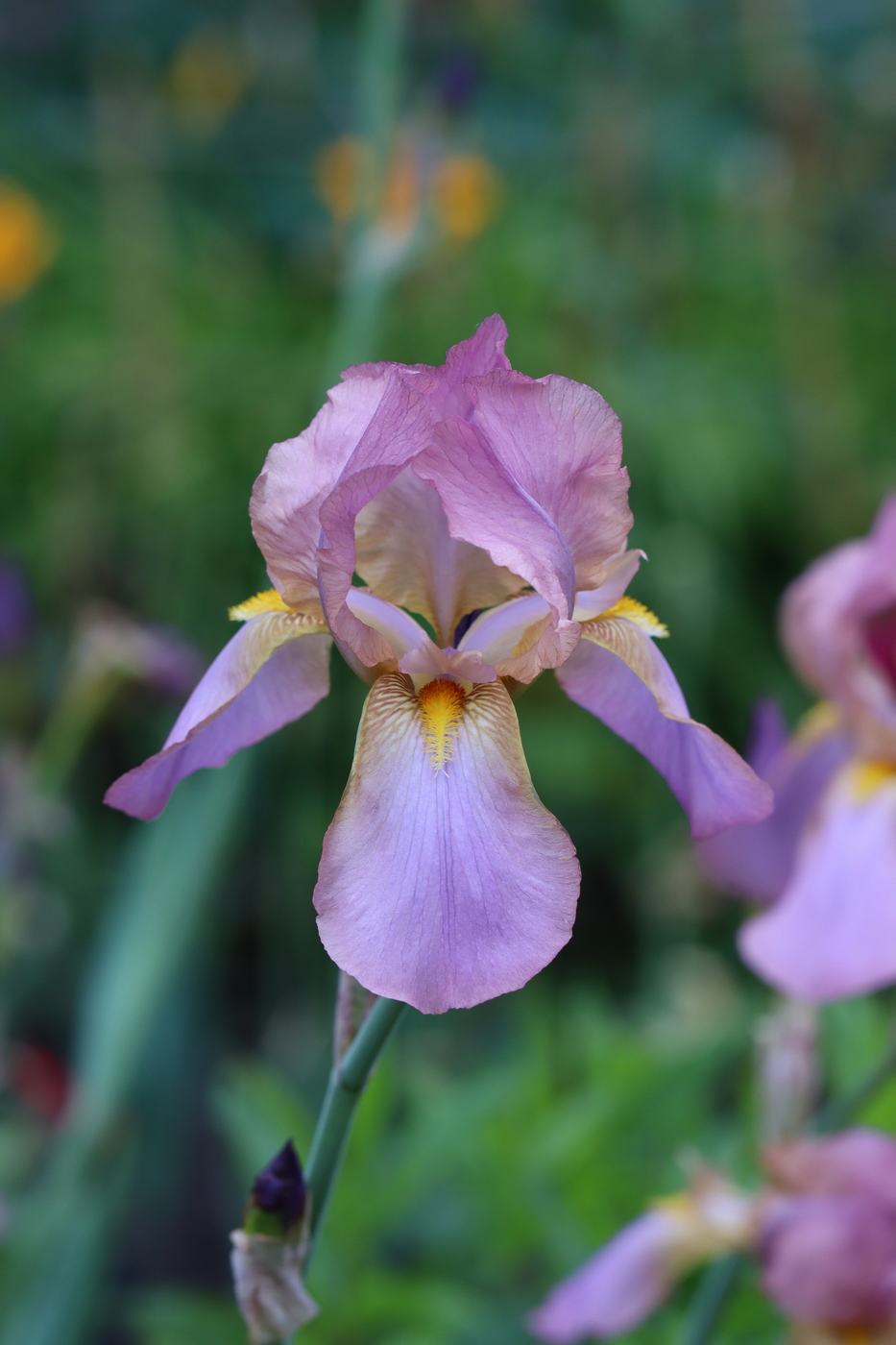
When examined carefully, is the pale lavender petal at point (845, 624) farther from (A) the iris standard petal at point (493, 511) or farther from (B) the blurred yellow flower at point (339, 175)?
(B) the blurred yellow flower at point (339, 175)

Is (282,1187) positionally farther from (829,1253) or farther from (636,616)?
(829,1253)

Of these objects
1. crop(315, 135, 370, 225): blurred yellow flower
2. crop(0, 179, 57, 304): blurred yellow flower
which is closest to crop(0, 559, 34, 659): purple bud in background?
crop(315, 135, 370, 225): blurred yellow flower

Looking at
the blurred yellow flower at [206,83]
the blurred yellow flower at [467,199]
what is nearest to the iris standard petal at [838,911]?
the blurred yellow flower at [467,199]

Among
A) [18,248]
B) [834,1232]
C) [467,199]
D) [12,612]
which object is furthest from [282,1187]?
[18,248]

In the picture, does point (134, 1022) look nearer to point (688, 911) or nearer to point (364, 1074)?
point (364, 1074)

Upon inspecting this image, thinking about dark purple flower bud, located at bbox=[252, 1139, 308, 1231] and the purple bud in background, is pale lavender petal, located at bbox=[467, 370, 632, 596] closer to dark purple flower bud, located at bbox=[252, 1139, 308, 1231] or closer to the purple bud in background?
dark purple flower bud, located at bbox=[252, 1139, 308, 1231]

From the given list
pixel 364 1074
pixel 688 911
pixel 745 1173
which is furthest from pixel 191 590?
pixel 364 1074
